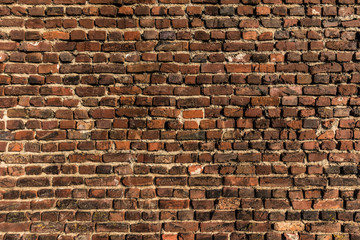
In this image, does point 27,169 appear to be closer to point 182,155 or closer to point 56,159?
point 56,159

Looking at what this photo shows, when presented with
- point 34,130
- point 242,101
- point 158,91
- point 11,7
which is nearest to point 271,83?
point 242,101

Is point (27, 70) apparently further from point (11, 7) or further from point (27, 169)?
point (27, 169)

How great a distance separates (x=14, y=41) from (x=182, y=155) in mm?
1498

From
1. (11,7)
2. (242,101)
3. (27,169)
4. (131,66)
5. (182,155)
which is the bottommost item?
(27,169)

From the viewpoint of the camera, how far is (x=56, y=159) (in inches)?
65.1

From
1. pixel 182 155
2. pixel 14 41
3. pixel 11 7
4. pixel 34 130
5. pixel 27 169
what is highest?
pixel 11 7

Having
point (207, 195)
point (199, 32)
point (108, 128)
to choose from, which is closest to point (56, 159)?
point (108, 128)

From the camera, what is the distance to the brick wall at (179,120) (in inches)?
64.3

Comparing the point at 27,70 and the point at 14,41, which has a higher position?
the point at 14,41

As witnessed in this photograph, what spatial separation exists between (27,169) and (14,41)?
947mm

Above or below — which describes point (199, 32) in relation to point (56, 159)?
above

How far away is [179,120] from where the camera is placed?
1.67 m

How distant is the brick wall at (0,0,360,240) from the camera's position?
1634 millimetres

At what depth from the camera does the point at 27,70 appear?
1.67 meters
